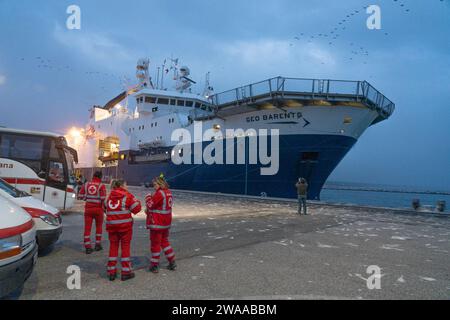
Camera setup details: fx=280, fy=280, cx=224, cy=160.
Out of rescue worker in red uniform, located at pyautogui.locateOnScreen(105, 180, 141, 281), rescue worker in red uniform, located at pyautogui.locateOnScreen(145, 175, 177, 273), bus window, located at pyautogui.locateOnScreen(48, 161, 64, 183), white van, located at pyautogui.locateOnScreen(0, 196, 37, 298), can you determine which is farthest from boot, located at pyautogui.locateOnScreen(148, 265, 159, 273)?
bus window, located at pyautogui.locateOnScreen(48, 161, 64, 183)

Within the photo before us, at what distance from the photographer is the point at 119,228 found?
12.8ft

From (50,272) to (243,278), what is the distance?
9.37 ft

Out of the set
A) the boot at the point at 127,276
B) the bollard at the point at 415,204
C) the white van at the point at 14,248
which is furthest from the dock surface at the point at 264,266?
the bollard at the point at 415,204

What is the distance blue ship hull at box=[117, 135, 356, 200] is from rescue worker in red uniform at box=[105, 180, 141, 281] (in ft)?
50.0

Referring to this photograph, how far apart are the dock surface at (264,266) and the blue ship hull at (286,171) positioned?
9.82m

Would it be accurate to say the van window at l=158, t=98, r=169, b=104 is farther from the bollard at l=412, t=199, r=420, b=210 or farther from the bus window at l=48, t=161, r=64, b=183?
the bollard at l=412, t=199, r=420, b=210

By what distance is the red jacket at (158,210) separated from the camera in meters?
4.20

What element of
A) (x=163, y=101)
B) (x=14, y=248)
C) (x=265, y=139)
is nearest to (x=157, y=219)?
(x=14, y=248)

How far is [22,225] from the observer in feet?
10.1

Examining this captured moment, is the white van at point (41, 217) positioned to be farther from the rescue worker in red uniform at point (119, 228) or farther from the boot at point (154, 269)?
the boot at point (154, 269)

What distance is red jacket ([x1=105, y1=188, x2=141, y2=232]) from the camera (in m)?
3.90
